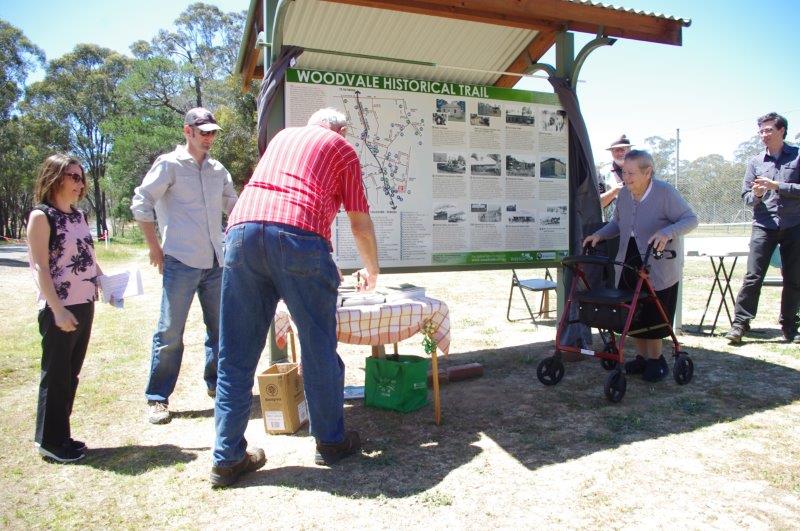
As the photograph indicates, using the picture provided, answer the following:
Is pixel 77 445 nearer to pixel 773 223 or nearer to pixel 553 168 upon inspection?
pixel 553 168

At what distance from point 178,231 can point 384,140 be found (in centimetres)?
182

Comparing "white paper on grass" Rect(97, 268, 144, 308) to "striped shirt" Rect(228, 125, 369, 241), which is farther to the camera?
"white paper on grass" Rect(97, 268, 144, 308)

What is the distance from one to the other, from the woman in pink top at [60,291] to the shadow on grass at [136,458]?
0.40 feet

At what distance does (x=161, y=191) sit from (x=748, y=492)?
3.91m

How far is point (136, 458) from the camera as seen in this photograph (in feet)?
11.2

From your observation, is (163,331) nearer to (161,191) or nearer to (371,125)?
(161,191)

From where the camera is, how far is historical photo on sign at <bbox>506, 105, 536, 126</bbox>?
5.34m

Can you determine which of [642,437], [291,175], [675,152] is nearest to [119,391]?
[291,175]

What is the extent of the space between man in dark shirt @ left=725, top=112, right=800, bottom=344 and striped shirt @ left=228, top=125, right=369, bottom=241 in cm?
443

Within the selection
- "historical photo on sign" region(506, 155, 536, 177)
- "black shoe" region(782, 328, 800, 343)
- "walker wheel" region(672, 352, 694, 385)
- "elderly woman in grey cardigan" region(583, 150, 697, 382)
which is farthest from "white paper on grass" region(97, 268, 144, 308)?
"black shoe" region(782, 328, 800, 343)

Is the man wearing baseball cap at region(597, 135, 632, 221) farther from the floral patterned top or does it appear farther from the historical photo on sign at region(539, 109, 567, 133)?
the floral patterned top

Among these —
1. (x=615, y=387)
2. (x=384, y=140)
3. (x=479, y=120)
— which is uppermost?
(x=479, y=120)

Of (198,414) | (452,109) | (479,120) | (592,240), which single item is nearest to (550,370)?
(592,240)

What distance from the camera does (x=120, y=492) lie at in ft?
9.77
